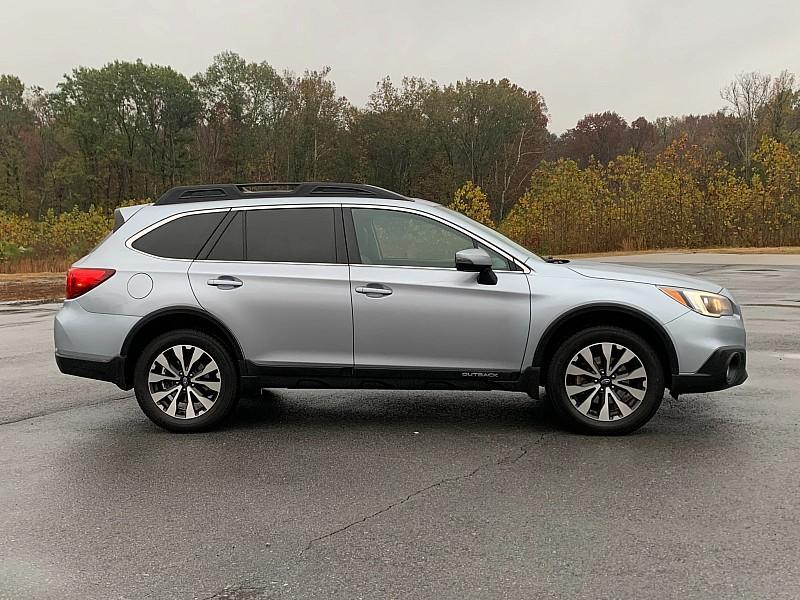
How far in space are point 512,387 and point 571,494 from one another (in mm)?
1308

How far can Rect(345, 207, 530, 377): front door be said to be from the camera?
5.68 metres

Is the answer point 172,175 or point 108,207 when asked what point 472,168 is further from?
point 108,207

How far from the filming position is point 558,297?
5.66 meters

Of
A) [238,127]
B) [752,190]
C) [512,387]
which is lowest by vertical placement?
[512,387]

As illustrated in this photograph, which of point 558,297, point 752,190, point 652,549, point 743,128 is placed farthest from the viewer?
point 743,128

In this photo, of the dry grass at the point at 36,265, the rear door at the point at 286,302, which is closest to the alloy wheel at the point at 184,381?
the rear door at the point at 286,302

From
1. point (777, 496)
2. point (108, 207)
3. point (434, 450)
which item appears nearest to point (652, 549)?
point (777, 496)

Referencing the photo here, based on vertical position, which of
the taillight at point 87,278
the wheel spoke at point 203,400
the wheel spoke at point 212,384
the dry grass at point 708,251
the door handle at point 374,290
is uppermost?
the taillight at point 87,278

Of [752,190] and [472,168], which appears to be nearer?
[752,190]

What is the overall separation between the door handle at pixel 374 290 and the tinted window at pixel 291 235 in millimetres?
339

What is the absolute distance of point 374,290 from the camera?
5.76 m

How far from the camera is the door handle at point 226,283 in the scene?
19.2 ft

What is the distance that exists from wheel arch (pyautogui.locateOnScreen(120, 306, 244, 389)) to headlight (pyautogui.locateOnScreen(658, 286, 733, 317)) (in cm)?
315

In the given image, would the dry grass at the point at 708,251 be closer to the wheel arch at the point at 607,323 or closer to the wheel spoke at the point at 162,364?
the wheel arch at the point at 607,323
